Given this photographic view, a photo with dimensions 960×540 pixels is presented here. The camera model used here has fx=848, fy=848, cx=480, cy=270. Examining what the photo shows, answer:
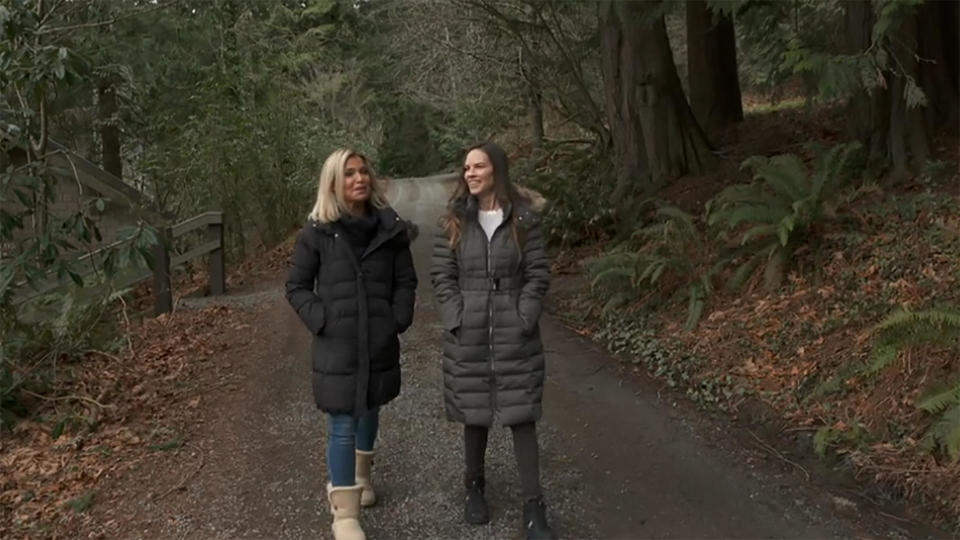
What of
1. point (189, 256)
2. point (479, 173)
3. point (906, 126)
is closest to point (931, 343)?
point (479, 173)

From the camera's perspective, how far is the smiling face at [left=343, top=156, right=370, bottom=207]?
4090mm

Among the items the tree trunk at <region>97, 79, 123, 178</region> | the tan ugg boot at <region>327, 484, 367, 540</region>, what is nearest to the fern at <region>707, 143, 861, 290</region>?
the tan ugg boot at <region>327, 484, 367, 540</region>

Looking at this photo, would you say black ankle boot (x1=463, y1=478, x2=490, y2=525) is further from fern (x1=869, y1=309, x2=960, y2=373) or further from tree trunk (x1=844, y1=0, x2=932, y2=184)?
tree trunk (x1=844, y1=0, x2=932, y2=184)

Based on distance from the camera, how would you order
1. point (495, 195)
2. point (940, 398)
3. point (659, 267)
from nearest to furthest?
point (495, 195) → point (940, 398) → point (659, 267)

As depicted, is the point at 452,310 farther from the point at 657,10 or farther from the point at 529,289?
the point at 657,10

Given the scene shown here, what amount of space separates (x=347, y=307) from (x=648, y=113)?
8145 mm

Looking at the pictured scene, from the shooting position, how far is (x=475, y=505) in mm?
4383

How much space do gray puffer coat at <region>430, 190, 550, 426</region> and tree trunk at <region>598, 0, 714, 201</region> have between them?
24.3ft

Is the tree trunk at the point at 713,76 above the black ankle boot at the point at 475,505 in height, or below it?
above

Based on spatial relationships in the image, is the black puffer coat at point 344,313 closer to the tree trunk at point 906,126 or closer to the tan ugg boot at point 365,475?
the tan ugg boot at point 365,475

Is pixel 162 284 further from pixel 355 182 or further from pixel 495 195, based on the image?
pixel 495 195

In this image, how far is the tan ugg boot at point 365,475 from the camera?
450cm

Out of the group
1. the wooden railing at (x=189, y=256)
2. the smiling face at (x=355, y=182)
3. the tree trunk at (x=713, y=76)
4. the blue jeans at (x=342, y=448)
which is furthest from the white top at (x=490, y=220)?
the tree trunk at (x=713, y=76)

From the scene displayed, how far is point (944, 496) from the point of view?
14.3 ft
